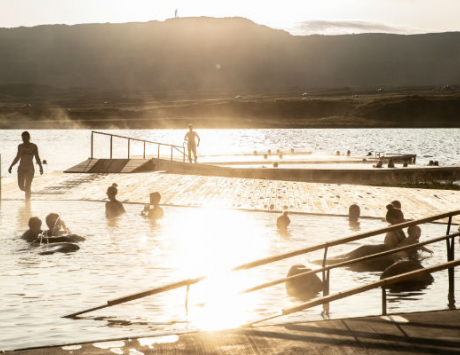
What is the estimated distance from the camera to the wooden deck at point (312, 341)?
274 inches

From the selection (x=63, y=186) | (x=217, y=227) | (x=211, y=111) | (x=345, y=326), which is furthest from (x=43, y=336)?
(x=211, y=111)

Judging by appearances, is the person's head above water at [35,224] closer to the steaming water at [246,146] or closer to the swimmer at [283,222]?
the swimmer at [283,222]

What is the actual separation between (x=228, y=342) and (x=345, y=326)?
132 cm

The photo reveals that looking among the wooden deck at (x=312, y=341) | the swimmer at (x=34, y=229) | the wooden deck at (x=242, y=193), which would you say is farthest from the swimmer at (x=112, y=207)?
the wooden deck at (x=312, y=341)

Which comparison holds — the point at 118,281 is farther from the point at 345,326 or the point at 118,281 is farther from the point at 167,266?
the point at 345,326

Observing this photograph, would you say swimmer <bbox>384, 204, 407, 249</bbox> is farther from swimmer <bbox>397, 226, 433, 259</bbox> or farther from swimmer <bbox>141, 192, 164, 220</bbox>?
swimmer <bbox>141, 192, 164, 220</bbox>

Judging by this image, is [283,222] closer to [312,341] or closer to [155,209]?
[155,209]

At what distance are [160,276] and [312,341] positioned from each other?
19.9 feet

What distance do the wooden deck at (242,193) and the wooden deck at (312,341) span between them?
473 inches

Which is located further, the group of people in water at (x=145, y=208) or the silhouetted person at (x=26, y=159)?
the silhouetted person at (x=26, y=159)

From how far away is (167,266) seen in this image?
45.4ft

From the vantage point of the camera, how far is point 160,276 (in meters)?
13.0

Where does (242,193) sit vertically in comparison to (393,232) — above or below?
below

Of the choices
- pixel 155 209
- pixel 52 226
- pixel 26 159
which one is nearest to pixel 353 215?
pixel 155 209
